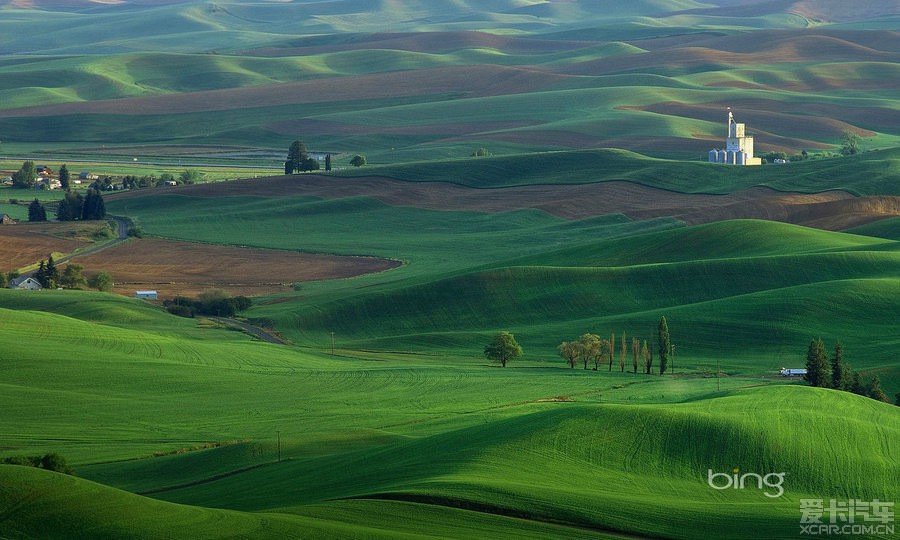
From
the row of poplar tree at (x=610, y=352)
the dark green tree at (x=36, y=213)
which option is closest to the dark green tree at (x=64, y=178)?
the dark green tree at (x=36, y=213)

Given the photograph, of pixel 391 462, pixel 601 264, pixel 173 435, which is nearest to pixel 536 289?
pixel 601 264

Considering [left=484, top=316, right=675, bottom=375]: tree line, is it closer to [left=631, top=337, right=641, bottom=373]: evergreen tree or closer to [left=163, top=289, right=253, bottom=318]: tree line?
[left=631, top=337, right=641, bottom=373]: evergreen tree

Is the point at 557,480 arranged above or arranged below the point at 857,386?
above

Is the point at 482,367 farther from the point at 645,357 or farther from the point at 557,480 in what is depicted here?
the point at 557,480

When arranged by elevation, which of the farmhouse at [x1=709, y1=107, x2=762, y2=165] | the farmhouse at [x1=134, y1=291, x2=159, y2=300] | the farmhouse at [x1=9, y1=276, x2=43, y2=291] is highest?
the farmhouse at [x1=709, y1=107, x2=762, y2=165]

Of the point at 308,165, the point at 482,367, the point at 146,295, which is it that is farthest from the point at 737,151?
the point at 482,367

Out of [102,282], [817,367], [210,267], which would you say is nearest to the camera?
[817,367]

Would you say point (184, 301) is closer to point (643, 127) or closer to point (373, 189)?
point (373, 189)

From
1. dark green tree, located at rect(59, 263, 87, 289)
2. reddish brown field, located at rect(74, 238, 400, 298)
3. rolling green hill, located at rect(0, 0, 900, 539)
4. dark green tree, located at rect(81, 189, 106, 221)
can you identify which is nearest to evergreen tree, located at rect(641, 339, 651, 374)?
rolling green hill, located at rect(0, 0, 900, 539)
